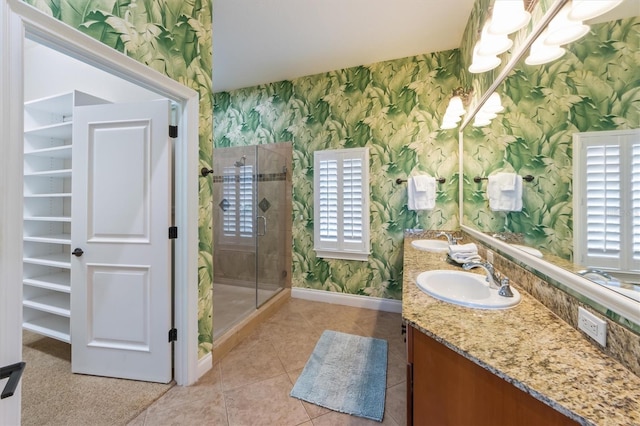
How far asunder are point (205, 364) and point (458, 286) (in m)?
1.90

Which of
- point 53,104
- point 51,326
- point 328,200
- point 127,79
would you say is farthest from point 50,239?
point 328,200

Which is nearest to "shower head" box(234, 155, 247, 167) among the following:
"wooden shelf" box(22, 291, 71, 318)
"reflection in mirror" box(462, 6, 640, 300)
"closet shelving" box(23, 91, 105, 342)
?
"closet shelving" box(23, 91, 105, 342)

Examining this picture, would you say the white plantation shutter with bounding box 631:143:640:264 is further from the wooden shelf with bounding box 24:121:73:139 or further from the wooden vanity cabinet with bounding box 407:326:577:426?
the wooden shelf with bounding box 24:121:73:139

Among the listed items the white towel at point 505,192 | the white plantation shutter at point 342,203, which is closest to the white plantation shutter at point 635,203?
the white towel at point 505,192

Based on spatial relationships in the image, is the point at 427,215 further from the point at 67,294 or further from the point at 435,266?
the point at 67,294

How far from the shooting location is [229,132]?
3742 mm

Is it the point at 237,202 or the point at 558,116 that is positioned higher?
the point at 558,116

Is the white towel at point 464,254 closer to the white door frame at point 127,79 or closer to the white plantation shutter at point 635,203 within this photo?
Result: the white plantation shutter at point 635,203

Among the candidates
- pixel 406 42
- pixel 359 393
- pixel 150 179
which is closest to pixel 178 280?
pixel 150 179

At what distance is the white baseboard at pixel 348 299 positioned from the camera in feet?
9.92

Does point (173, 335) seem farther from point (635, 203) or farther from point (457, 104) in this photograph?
point (457, 104)

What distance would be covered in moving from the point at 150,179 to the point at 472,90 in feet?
9.21

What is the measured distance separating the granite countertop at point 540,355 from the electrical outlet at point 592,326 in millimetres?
32

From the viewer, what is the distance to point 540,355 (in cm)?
79
